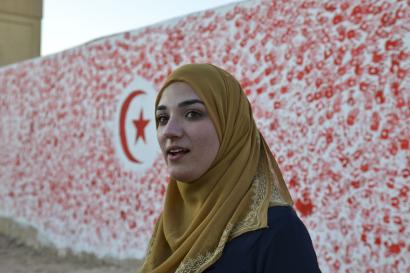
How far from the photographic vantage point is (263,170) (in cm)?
148

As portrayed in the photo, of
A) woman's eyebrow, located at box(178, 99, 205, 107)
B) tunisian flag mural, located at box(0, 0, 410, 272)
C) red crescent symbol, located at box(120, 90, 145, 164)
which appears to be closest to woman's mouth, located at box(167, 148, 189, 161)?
woman's eyebrow, located at box(178, 99, 205, 107)

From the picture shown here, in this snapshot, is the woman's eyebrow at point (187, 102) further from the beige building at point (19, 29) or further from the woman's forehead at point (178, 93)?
the beige building at point (19, 29)

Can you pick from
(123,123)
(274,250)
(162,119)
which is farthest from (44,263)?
(274,250)

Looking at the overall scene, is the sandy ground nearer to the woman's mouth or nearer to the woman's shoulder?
the woman's mouth

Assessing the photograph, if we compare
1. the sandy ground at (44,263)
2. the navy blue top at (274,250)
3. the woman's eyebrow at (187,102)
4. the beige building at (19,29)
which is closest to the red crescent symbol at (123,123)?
the sandy ground at (44,263)

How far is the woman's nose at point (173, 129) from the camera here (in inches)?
55.2

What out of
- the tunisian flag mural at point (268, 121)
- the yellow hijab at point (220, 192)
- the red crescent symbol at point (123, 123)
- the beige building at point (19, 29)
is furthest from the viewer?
the beige building at point (19, 29)

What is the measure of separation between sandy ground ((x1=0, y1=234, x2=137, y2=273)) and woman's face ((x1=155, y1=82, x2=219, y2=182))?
3.82 metres

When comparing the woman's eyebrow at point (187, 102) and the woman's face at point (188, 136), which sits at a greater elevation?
the woman's eyebrow at point (187, 102)

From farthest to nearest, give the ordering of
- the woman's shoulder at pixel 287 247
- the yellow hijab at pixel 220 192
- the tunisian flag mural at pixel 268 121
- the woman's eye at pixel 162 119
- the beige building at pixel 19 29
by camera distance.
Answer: the beige building at pixel 19 29 → the tunisian flag mural at pixel 268 121 → the woman's eye at pixel 162 119 → the yellow hijab at pixel 220 192 → the woman's shoulder at pixel 287 247

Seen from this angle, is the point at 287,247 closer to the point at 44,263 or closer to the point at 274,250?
the point at 274,250

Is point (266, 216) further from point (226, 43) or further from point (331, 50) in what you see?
point (226, 43)

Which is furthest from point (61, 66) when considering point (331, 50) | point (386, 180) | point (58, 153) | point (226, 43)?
point (386, 180)

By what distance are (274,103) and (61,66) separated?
3.10 m
